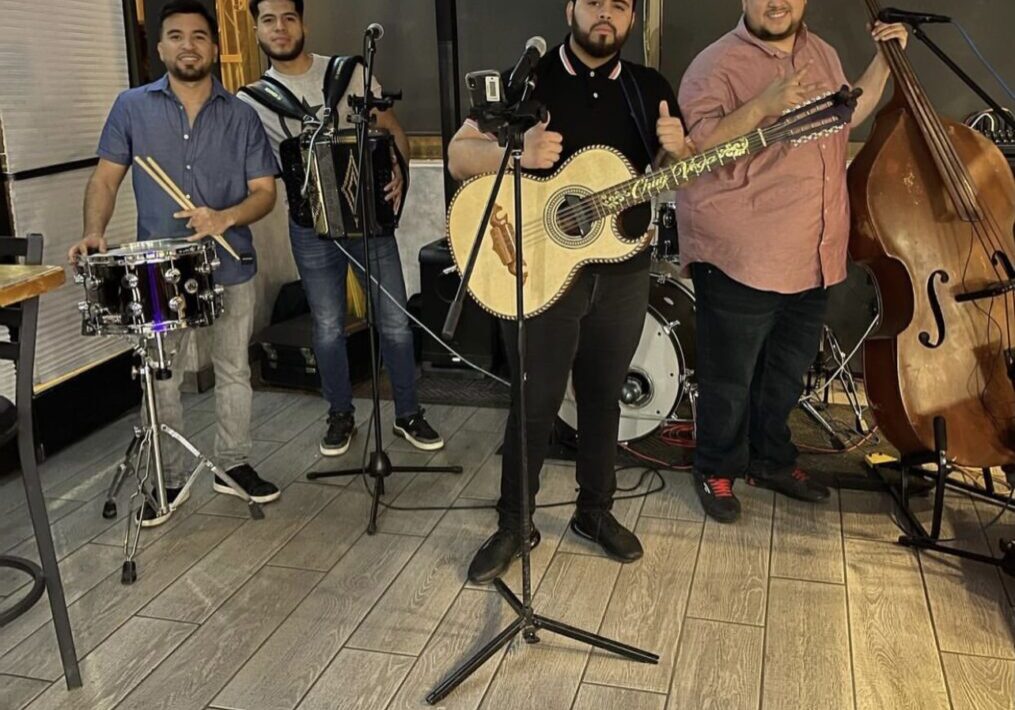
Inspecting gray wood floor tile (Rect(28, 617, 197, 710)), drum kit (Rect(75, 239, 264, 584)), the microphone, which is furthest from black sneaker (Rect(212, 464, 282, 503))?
the microphone

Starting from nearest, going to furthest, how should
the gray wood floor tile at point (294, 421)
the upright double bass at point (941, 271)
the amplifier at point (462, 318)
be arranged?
the upright double bass at point (941, 271)
the gray wood floor tile at point (294, 421)
the amplifier at point (462, 318)

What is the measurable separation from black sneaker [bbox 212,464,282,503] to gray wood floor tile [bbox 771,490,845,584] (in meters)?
1.56

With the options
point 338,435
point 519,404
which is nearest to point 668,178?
point 519,404

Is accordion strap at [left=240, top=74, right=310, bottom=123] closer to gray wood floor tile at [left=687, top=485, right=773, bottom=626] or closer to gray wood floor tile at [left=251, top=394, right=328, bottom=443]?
gray wood floor tile at [left=251, top=394, right=328, bottom=443]

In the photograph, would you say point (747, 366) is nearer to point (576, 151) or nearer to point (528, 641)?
point (576, 151)

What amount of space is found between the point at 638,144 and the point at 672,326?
1.10 m

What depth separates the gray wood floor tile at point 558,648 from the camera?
2.12 m

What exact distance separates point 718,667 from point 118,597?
5.07 ft

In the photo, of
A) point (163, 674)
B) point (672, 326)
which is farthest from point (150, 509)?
point (672, 326)

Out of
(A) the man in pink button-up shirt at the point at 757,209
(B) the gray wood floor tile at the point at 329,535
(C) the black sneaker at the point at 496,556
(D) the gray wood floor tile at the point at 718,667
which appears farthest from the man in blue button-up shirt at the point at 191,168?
(D) the gray wood floor tile at the point at 718,667

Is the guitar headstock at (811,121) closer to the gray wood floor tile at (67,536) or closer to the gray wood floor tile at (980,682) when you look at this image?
the gray wood floor tile at (980,682)

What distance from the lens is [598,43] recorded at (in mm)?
2223

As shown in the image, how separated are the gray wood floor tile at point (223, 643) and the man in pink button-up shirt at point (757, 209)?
4.17 ft

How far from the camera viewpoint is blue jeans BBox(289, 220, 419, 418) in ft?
11.1
